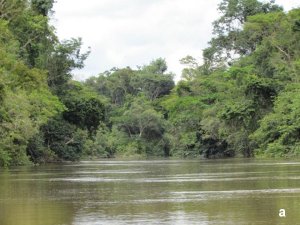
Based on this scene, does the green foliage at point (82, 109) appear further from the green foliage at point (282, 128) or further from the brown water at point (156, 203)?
the brown water at point (156, 203)

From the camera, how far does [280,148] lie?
61250 mm

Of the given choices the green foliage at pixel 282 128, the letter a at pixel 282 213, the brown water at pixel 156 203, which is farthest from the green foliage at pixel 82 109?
the letter a at pixel 282 213

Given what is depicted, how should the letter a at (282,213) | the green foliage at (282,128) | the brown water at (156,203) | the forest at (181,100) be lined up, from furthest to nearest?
the green foliage at (282,128)
the forest at (181,100)
the brown water at (156,203)
the letter a at (282,213)

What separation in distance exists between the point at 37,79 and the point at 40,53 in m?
29.6

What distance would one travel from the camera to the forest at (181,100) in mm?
52406

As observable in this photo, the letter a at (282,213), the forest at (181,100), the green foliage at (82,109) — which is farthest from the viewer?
the green foliage at (82,109)

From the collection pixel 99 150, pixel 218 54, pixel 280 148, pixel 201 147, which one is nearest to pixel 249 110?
pixel 280 148

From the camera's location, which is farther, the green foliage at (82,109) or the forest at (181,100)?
the green foliage at (82,109)

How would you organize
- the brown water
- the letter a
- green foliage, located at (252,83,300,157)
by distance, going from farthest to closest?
green foliage, located at (252,83,300,157) < the brown water < the letter a

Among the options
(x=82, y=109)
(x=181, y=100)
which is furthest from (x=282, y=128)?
(x=181, y=100)

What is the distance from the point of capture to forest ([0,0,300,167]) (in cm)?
5241

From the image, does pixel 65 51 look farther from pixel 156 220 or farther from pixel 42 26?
pixel 156 220

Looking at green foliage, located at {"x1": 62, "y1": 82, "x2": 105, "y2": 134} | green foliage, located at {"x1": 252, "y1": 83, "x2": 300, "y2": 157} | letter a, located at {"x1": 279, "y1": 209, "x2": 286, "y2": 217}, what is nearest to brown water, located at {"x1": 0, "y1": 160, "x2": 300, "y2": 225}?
letter a, located at {"x1": 279, "y1": 209, "x2": 286, "y2": 217}

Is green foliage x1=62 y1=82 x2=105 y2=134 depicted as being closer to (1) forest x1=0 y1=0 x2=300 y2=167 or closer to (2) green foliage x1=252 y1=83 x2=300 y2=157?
(1) forest x1=0 y1=0 x2=300 y2=167
